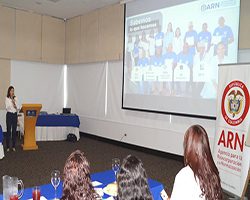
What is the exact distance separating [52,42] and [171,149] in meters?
5.33

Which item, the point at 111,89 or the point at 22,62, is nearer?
the point at 111,89

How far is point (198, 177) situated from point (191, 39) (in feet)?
12.3

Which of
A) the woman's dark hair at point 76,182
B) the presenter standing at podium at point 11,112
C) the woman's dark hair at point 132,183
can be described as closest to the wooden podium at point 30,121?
the presenter standing at podium at point 11,112

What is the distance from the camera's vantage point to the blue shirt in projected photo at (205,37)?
4660 mm

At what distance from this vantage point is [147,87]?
584 centimetres

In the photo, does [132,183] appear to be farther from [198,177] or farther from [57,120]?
[57,120]

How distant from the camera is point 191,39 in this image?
4.96m

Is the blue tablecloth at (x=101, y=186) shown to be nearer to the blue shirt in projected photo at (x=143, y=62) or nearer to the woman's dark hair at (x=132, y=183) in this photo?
the woman's dark hair at (x=132, y=183)

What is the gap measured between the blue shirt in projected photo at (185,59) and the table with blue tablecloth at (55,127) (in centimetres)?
349

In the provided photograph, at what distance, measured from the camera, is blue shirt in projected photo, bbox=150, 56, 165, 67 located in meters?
5.51

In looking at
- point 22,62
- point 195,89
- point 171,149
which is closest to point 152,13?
point 195,89

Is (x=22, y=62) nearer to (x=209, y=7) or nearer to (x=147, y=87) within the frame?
(x=147, y=87)

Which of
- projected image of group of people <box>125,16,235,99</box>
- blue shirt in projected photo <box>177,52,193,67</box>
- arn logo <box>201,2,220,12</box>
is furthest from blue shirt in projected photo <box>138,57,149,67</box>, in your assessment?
arn logo <box>201,2,220,12</box>

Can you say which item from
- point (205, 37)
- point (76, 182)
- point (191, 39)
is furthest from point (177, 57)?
point (76, 182)
